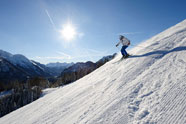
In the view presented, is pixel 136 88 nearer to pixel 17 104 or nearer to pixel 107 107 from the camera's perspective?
pixel 107 107

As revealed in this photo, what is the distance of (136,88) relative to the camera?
11.6 feet

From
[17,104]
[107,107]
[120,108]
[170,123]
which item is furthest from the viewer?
[17,104]

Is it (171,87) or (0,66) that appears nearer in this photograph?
(171,87)

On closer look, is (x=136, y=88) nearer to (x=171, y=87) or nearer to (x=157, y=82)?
(x=157, y=82)

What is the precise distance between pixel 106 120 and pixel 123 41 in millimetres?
8288

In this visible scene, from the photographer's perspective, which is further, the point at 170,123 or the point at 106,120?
the point at 106,120

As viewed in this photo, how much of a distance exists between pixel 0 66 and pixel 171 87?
7247 inches

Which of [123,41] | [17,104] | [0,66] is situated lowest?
[17,104]

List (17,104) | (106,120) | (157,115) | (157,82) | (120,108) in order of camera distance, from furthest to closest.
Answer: (17,104)
(157,82)
(120,108)
(106,120)
(157,115)

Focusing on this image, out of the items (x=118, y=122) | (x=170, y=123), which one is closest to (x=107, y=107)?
(x=118, y=122)

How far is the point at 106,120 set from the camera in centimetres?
263

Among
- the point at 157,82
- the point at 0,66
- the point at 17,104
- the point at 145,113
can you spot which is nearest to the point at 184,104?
the point at 145,113

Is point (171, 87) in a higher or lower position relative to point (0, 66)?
lower

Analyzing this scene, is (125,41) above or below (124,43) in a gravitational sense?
above
